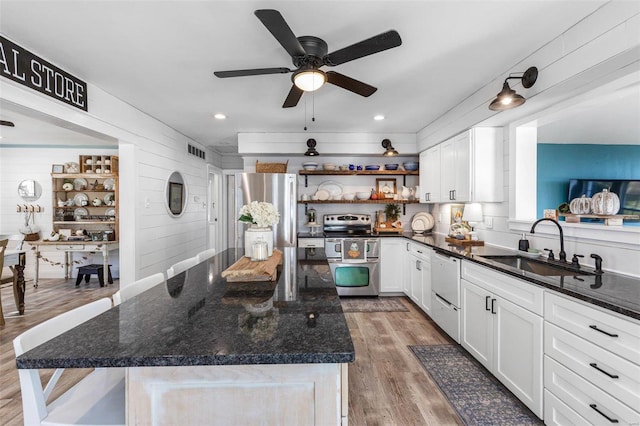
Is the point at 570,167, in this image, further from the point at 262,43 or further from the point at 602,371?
the point at 262,43

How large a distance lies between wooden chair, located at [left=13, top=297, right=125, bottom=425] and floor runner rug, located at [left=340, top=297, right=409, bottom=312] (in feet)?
9.39

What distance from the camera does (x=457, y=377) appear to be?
230cm

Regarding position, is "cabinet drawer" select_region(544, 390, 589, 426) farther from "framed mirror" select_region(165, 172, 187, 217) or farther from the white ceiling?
"framed mirror" select_region(165, 172, 187, 217)

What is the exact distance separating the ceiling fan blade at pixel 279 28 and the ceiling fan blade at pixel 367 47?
202mm

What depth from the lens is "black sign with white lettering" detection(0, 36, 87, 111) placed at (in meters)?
2.07

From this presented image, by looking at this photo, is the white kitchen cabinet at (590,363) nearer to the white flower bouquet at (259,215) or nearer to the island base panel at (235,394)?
the island base panel at (235,394)

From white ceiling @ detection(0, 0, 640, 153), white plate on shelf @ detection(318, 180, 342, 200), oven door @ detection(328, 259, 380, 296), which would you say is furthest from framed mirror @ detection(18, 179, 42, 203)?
oven door @ detection(328, 259, 380, 296)

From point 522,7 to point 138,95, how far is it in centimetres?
341

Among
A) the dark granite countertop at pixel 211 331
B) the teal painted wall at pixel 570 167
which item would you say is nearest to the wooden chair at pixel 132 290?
the dark granite countertop at pixel 211 331

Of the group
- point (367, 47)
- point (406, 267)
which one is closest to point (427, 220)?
point (406, 267)

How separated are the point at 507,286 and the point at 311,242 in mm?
2733

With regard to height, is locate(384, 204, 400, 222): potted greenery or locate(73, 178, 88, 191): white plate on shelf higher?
locate(73, 178, 88, 191): white plate on shelf

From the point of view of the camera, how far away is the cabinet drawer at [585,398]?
51.2 inches

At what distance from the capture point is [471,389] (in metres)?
2.15
